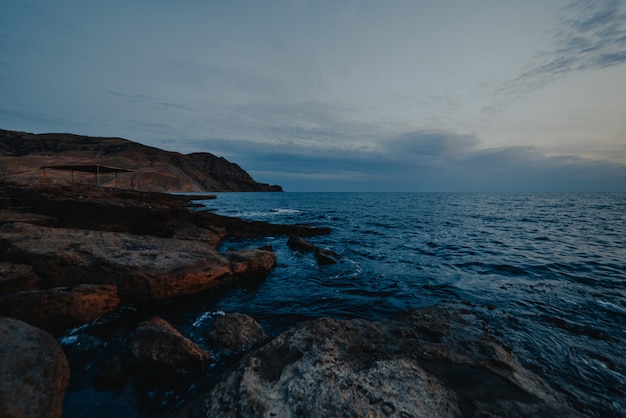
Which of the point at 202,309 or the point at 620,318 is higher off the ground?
the point at 620,318

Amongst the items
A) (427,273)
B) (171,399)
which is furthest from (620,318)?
(171,399)

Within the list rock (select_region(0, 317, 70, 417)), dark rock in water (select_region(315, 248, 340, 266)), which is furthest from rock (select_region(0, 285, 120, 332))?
dark rock in water (select_region(315, 248, 340, 266))

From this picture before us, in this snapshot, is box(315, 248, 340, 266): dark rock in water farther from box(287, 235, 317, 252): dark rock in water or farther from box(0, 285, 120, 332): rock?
box(0, 285, 120, 332): rock

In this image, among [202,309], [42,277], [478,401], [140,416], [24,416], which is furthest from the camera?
[202,309]

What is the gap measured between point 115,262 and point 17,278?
194 centimetres

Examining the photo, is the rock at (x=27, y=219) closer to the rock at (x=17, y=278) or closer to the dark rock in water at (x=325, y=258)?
the rock at (x=17, y=278)

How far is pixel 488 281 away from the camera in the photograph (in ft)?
33.5

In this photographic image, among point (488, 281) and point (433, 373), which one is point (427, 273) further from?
point (433, 373)

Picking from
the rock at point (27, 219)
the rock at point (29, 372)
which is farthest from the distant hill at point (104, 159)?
the rock at point (29, 372)

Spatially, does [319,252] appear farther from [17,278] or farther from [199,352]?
[17,278]

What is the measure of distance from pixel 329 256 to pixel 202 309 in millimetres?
6866

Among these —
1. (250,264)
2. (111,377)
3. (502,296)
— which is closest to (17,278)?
(111,377)

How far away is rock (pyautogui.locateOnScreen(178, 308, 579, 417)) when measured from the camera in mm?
3410

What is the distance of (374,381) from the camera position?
380cm
